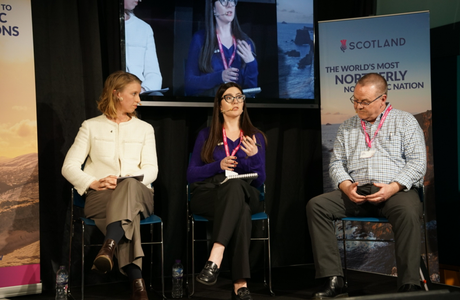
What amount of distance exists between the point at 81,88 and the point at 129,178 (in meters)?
1.07

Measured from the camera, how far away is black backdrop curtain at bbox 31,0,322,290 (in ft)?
11.4

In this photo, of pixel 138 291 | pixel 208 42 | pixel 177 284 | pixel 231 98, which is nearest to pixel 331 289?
pixel 177 284

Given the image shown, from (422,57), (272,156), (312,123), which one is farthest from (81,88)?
(422,57)

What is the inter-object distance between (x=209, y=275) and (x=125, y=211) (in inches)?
24.2

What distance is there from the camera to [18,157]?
320 centimetres

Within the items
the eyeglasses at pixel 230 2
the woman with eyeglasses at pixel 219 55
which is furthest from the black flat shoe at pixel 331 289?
the eyeglasses at pixel 230 2

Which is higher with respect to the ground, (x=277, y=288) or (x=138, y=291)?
(x=138, y=291)

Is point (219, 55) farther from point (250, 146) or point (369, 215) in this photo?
point (369, 215)

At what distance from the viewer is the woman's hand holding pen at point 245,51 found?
392cm

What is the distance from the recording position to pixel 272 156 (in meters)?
4.22

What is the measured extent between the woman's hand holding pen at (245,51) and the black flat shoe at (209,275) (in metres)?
1.89

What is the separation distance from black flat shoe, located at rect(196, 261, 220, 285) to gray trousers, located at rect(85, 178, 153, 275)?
1.36 ft

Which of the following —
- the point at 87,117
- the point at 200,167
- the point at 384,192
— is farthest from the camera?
the point at 87,117

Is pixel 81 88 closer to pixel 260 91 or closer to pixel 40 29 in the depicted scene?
pixel 40 29
